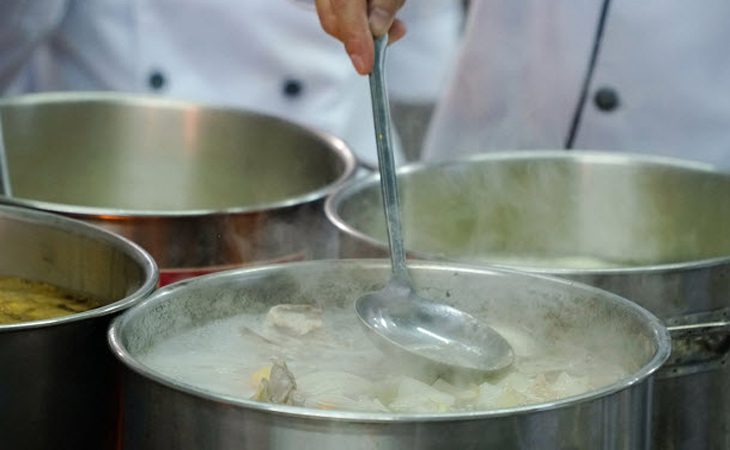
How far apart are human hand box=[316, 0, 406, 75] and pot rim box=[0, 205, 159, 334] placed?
10.1 inches

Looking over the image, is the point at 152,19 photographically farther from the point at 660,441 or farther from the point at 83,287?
the point at 660,441

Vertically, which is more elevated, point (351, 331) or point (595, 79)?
point (595, 79)

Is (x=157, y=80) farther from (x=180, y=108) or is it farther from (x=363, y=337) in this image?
(x=363, y=337)

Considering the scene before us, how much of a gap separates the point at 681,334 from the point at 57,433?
21.1 inches

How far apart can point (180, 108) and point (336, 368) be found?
0.80 metres


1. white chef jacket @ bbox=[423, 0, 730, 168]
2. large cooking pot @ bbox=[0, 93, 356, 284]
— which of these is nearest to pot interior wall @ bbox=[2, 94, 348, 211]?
large cooking pot @ bbox=[0, 93, 356, 284]

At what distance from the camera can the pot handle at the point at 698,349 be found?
1140mm

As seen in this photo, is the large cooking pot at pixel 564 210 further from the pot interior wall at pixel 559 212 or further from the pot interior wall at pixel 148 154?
the pot interior wall at pixel 148 154

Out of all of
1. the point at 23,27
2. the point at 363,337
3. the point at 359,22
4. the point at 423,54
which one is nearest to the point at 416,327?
the point at 363,337

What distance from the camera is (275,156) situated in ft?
5.62

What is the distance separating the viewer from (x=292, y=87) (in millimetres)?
2402

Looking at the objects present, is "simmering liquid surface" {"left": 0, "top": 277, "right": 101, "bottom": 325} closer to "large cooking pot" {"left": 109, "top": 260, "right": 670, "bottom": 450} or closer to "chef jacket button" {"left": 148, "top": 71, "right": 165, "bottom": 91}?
"large cooking pot" {"left": 109, "top": 260, "right": 670, "bottom": 450}

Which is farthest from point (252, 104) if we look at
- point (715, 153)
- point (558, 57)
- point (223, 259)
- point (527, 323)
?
point (527, 323)

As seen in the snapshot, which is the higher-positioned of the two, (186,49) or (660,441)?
(186,49)
